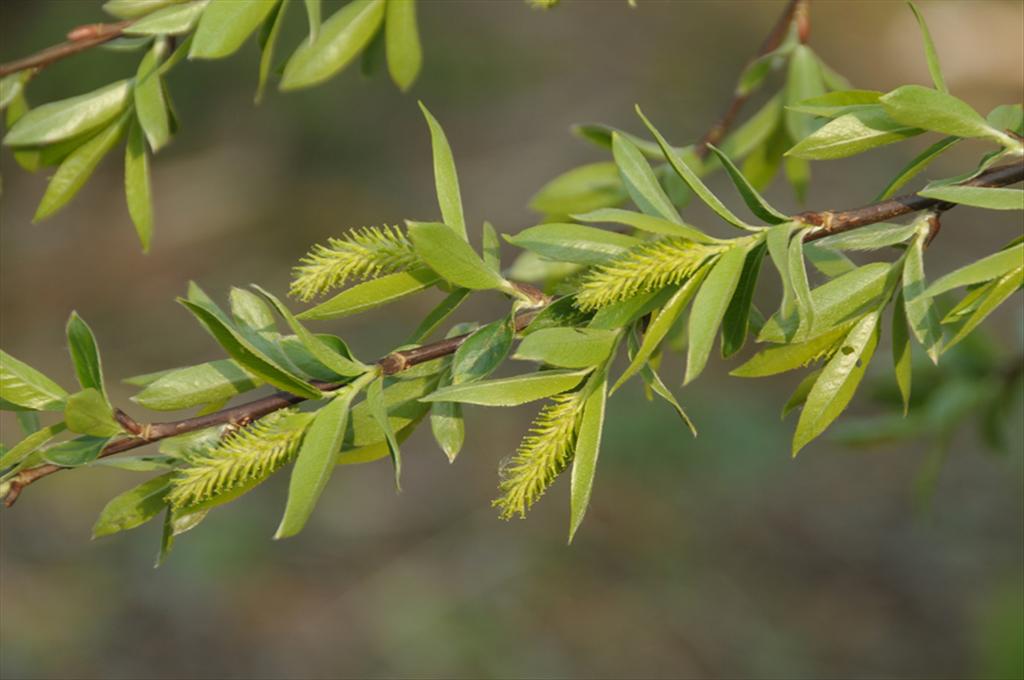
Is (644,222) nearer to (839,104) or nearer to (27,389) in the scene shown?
(839,104)

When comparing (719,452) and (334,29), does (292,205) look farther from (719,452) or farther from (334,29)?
(334,29)

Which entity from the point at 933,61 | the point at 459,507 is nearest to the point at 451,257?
the point at 933,61

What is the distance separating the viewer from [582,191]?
1244mm

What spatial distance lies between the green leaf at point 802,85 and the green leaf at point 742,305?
0.50m

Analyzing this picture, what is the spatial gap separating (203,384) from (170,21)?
0.38m

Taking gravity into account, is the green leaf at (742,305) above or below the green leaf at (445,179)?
below

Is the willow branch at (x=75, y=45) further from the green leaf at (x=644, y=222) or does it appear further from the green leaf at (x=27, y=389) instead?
the green leaf at (x=644, y=222)

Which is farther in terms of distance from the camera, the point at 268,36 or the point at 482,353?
the point at 268,36

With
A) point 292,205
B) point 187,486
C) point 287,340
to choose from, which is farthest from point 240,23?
point 292,205

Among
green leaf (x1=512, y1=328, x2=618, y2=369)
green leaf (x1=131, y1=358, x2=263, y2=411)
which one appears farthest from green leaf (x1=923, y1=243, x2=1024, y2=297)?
green leaf (x1=131, y1=358, x2=263, y2=411)

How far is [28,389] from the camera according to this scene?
71 cm

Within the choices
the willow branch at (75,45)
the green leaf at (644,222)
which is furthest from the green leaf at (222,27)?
the green leaf at (644,222)

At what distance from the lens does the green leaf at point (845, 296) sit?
67 cm

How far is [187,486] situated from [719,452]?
343 cm
